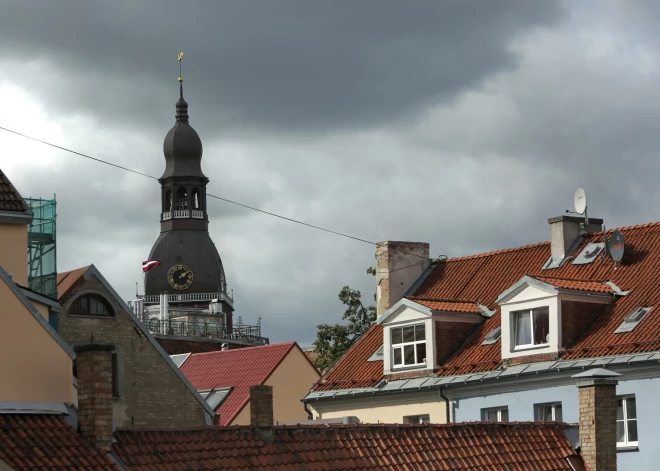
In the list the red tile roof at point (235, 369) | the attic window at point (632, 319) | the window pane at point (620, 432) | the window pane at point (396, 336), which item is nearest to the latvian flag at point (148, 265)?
the red tile roof at point (235, 369)

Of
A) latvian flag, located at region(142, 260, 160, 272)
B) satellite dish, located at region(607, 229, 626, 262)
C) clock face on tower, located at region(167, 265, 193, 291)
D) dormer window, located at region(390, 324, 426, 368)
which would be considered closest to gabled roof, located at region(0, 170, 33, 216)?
dormer window, located at region(390, 324, 426, 368)

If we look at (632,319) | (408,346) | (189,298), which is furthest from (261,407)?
(189,298)

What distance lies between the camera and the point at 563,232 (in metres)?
43.4

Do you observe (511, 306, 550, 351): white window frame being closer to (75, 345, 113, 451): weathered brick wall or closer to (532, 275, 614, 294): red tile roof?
(532, 275, 614, 294): red tile roof

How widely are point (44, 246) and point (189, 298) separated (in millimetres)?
105842

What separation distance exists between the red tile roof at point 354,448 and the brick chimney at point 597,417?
46cm

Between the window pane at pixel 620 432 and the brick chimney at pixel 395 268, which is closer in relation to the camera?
the window pane at pixel 620 432

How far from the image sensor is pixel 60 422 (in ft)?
76.5

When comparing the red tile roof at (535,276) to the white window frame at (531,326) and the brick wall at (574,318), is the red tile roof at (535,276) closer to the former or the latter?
the brick wall at (574,318)

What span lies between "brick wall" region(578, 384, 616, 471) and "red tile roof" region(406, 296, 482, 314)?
13.3 m

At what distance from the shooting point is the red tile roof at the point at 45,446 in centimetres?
2159

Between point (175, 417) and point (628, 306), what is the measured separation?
582 inches

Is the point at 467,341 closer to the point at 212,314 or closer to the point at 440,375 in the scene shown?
the point at 440,375

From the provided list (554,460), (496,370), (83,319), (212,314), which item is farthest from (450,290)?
(212,314)
